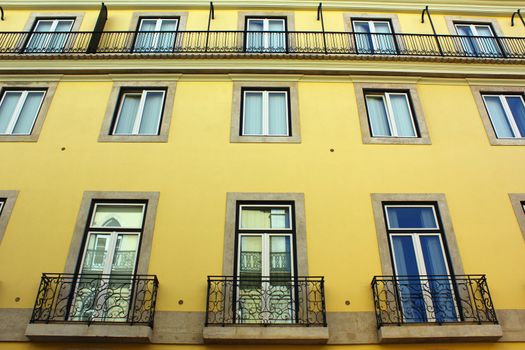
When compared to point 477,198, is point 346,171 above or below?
above

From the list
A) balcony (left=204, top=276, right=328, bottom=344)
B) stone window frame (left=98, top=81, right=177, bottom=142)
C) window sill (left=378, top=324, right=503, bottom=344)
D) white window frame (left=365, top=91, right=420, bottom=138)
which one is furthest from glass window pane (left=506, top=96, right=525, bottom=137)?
stone window frame (left=98, top=81, right=177, bottom=142)

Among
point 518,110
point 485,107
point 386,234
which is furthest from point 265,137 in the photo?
point 518,110

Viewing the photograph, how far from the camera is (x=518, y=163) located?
9758 mm

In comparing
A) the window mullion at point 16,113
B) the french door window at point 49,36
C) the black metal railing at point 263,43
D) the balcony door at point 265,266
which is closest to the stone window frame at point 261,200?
the balcony door at point 265,266

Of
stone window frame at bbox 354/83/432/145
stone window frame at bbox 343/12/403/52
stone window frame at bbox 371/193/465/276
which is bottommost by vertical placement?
stone window frame at bbox 371/193/465/276

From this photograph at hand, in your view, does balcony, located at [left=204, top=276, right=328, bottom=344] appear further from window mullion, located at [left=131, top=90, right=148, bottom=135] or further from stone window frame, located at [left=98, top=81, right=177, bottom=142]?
window mullion, located at [left=131, top=90, right=148, bottom=135]

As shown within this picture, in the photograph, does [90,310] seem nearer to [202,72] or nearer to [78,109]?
[78,109]

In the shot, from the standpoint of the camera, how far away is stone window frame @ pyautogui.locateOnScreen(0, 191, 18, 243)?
8.70 m

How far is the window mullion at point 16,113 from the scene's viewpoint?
10.4 meters

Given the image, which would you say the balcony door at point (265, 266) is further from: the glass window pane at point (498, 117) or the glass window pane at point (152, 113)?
the glass window pane at point (498, 117)

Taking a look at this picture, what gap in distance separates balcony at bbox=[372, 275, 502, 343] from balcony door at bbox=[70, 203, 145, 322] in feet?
14.8

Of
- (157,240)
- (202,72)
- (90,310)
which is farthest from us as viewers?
(202,72)

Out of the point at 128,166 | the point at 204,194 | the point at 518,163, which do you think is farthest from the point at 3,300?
the point at 518,163

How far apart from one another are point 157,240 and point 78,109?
4.22 m
